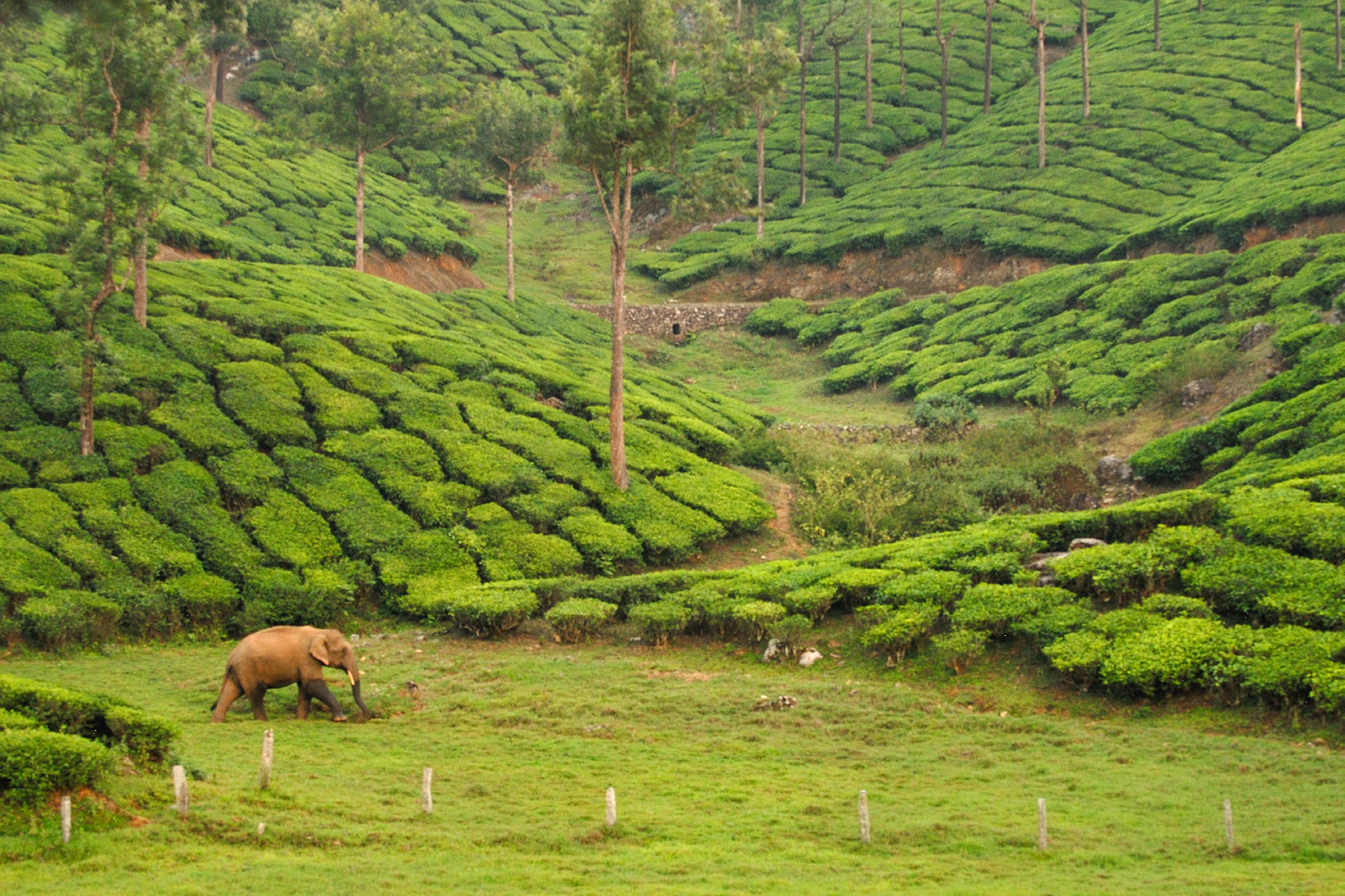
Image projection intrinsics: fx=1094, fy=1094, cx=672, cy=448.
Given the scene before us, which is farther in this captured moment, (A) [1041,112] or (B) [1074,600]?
(A) [1041,112]

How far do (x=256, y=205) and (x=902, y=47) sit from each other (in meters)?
54.2

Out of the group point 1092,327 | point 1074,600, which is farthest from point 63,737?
point 1092,327

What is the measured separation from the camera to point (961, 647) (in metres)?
18.6

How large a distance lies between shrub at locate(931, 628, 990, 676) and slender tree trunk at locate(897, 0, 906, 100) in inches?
2657

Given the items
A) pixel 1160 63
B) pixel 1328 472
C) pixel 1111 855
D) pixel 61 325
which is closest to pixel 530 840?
pixel 1111 855

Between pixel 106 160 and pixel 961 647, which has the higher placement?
pixel 106 160

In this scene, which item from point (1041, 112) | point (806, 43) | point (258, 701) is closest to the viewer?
point (258, 701)

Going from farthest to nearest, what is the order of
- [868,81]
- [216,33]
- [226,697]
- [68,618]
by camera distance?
[868,81], [216,33], [68,618], [226,697]

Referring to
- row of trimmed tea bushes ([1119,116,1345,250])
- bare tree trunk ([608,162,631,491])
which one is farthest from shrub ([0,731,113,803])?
row of trimmed tea bushes ([1119,116,1345,250])

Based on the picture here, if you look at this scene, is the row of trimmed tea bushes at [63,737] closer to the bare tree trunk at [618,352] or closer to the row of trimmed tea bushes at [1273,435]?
the bare tree trunk at [618,352]

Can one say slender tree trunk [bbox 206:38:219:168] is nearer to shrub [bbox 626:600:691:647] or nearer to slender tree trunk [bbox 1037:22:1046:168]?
shrub [bbox 626:600:691:647]

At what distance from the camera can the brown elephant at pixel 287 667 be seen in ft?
54.1

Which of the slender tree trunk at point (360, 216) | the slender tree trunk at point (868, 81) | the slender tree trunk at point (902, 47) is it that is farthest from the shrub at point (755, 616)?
the slender tree trunk at point (902, 47)

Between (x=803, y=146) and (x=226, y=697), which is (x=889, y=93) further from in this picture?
(x=226, y=697)
